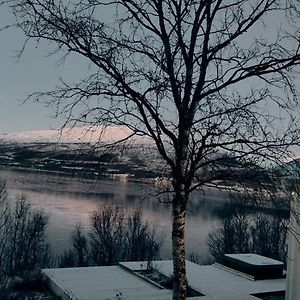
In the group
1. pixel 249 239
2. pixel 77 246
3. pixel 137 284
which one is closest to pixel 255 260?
pixel 137 284

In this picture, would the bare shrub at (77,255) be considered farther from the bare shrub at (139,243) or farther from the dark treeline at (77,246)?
the bare shrub at (139,243)

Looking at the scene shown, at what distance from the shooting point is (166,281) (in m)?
10.0

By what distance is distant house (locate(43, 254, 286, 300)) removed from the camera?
9.06 meters

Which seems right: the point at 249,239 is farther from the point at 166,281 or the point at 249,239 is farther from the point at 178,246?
the point at 178,246

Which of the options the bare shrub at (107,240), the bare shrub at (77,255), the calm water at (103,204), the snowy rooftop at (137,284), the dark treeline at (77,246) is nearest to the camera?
the snowy rooftop at (137,284)

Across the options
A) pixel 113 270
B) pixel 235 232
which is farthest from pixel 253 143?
pixel 235 232

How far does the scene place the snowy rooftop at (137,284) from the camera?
8953 mm

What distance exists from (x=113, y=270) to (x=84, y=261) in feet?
66.5

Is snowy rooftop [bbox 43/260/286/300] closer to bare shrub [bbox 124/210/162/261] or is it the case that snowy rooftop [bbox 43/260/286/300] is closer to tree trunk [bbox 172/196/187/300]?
tree trunk [bbox 172/196/187/300]

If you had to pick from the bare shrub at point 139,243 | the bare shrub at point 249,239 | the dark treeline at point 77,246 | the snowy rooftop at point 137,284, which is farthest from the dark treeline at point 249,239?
the snowy rooftop at point 137,284

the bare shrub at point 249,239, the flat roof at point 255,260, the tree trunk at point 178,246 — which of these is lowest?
the bare shrub at point 249,239

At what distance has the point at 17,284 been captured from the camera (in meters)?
10.2

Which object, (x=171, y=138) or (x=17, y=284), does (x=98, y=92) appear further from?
(x=17, y=284)

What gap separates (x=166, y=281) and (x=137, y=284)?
2.07ft
